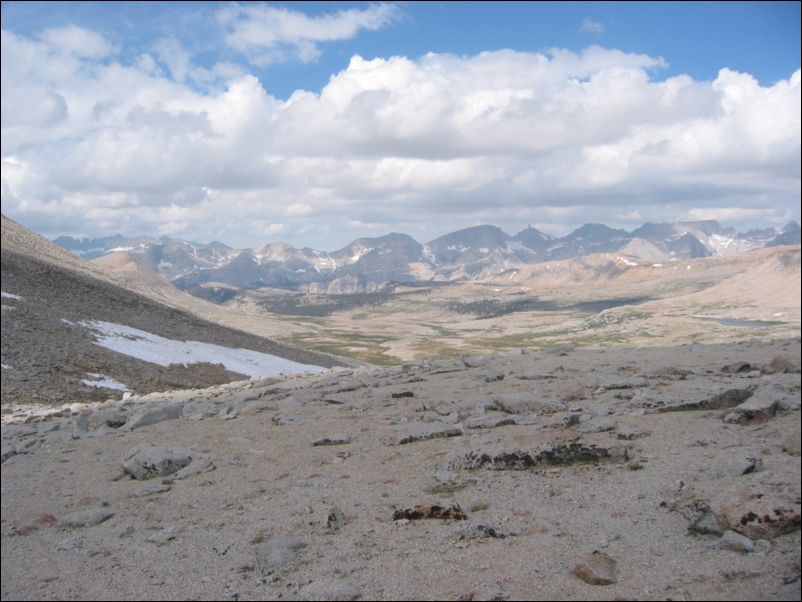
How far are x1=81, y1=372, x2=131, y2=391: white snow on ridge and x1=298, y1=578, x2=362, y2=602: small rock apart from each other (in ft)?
118

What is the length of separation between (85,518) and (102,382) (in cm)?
2990

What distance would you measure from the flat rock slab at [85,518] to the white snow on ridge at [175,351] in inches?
1441

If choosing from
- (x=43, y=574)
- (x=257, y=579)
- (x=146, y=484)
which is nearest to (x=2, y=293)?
(x=146, y=484)

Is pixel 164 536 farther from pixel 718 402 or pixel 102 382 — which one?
pixel 102 382

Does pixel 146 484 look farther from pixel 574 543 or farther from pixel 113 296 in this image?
pixel 113 296

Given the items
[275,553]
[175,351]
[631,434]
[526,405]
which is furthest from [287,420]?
[175,351]

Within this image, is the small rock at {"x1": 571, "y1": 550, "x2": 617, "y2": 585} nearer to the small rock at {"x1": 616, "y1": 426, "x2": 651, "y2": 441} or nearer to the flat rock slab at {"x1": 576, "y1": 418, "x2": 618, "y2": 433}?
the small rock at {"x1": 616, "y1": 426, "x2": 651, "y2": 441}

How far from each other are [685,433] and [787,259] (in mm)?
5409

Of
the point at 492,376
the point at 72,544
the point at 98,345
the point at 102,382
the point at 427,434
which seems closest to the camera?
the point at 72,544

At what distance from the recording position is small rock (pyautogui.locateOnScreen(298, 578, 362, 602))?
9.58 m

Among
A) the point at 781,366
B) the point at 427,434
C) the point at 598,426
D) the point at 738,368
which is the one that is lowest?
the point at 427,434

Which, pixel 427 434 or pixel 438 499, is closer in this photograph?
pixel 438 499

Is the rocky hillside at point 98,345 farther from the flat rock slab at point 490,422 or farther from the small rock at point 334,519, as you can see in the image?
the small rock at point 334,519

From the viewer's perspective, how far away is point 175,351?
5569 cm
